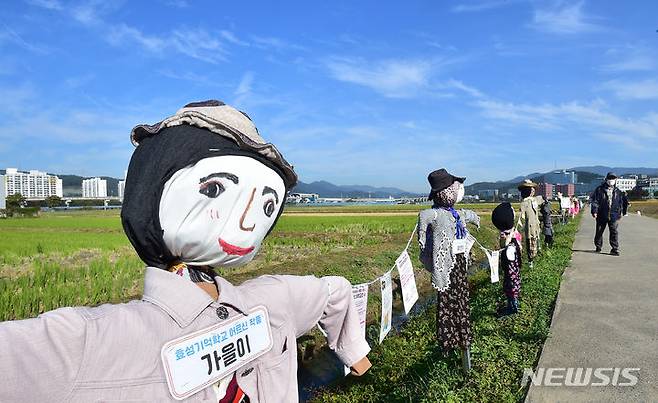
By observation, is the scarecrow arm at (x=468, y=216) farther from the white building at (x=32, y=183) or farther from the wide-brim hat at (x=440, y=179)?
the white building at (x=32, y=183)

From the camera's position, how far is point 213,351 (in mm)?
1281

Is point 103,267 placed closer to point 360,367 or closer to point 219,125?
point 360,367

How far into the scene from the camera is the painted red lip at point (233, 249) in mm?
1387

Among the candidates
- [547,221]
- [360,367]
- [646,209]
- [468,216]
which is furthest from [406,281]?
[646,209]

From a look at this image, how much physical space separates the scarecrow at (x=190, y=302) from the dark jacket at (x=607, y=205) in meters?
11.1

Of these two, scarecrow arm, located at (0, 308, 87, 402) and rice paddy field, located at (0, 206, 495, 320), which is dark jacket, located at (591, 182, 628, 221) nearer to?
rice paddy field, located at (0, 206, 495, 320)

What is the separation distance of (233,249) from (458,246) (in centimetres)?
336

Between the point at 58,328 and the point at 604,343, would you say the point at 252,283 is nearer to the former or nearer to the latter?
the point at 58,328

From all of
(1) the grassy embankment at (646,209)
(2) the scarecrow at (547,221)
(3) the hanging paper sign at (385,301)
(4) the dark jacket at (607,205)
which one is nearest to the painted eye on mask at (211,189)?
(3) the hanging paper sign at (385,301)

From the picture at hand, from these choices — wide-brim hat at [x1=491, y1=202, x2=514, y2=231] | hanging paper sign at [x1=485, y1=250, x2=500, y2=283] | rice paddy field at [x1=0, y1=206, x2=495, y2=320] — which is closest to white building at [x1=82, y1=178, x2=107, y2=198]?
rice paddy field at [x1=0, y1=206, x2=495, y2=320]

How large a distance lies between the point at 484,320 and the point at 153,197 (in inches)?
225

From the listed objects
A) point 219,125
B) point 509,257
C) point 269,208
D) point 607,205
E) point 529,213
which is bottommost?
point 509,257

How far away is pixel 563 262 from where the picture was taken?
1012 cm

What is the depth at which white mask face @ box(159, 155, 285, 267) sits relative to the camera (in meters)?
1.32
